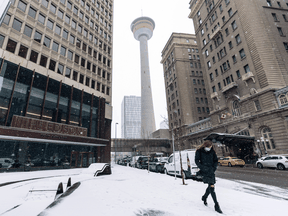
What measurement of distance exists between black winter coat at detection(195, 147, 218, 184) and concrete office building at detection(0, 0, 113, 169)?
67.8 ft

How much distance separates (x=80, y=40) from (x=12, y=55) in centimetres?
1296

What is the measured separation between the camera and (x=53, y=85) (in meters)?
24.4

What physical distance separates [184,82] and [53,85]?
50.0 m

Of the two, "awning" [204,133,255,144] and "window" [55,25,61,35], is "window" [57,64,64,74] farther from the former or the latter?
"awning" [204,133,255,144]

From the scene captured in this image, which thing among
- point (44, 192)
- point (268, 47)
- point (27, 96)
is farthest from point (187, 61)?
point (44, 192)

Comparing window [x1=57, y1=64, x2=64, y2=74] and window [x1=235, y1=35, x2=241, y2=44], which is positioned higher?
window [x1=235, y1=35, x2=241, y2=44]

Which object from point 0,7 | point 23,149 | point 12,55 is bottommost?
point 23,149

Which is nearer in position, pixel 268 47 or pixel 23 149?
pixel 23 149

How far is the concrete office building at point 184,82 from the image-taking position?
60125mm

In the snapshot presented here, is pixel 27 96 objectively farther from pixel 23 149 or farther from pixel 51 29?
pixel 51 29

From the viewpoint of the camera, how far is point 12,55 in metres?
19.9

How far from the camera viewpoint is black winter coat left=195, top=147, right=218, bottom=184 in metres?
4.53

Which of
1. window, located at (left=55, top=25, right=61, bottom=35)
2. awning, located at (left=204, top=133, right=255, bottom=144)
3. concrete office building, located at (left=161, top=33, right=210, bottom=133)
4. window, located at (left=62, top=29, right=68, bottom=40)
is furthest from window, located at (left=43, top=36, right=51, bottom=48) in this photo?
concrete office building, located at (left=161, top=33, right=210, bottom=133)

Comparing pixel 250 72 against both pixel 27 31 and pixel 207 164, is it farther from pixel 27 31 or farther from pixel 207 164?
pixel 27 31
